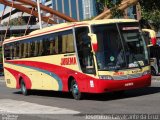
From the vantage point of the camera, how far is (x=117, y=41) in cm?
1784

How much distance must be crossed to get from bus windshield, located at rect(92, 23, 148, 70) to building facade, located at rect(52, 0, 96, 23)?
10195 cm

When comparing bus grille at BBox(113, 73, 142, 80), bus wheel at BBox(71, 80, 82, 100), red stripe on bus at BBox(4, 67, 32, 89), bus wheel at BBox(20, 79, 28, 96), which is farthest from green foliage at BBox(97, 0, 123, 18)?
bus grille at BBox(113, 73, 142, 80)

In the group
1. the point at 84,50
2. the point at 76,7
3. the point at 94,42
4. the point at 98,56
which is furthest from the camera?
the point at 76,7

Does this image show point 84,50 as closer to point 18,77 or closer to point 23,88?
point 23,88

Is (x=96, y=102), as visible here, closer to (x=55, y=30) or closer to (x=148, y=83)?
(x=148, y=83)

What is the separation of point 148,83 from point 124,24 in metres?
2.22

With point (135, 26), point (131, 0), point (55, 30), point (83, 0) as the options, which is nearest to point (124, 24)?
point (135, 26)

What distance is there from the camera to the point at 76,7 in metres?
141

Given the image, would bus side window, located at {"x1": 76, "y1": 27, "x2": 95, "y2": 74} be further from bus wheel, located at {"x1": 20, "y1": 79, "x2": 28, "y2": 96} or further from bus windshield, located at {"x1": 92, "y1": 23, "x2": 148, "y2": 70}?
bus wheel, located at {"x1": 20, "y1": 79, "x2": 28, "y2": 96}

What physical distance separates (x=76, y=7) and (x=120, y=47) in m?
124

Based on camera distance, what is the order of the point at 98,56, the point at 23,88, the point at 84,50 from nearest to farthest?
the point at 98,56, the point at 84,50, the point at 23,88

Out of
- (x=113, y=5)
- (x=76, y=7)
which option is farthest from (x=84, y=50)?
(x=76, y=7)

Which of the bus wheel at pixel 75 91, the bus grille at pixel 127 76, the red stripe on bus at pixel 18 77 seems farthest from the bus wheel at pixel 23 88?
the bus grille at pixel 127 76

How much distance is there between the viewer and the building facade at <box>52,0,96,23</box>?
127725 millimetres
